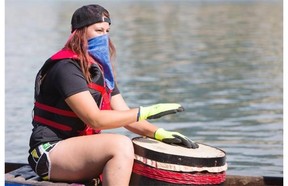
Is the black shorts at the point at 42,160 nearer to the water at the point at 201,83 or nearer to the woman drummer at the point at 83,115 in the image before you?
the woman drummer at the point at 83,115

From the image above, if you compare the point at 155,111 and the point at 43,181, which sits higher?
the point at 155,111

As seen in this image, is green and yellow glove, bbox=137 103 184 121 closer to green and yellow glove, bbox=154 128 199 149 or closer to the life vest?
green and yellow glove, bbox=154 128 199 149

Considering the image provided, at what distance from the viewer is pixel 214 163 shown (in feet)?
14.5

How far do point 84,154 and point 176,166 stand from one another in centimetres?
52

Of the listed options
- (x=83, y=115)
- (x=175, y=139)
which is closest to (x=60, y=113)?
(x=83, y=115)

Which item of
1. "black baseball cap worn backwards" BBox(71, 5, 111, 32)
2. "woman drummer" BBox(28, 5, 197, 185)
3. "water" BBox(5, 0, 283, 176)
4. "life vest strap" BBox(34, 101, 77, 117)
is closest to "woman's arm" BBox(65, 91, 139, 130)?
"woman drummer" BBox(28, 5, 197, 185)

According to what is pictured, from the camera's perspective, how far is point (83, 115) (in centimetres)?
442

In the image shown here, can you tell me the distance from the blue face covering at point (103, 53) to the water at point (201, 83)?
333 cm

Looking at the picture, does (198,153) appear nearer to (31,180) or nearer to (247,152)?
(31,180)

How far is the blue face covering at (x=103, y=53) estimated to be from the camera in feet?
15.2

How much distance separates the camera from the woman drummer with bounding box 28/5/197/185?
14.4ft

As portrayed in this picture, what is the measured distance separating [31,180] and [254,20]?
32.3 meters

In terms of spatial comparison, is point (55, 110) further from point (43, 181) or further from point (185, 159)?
point (185, 159)

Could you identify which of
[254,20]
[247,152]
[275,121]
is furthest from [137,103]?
[254,20]
